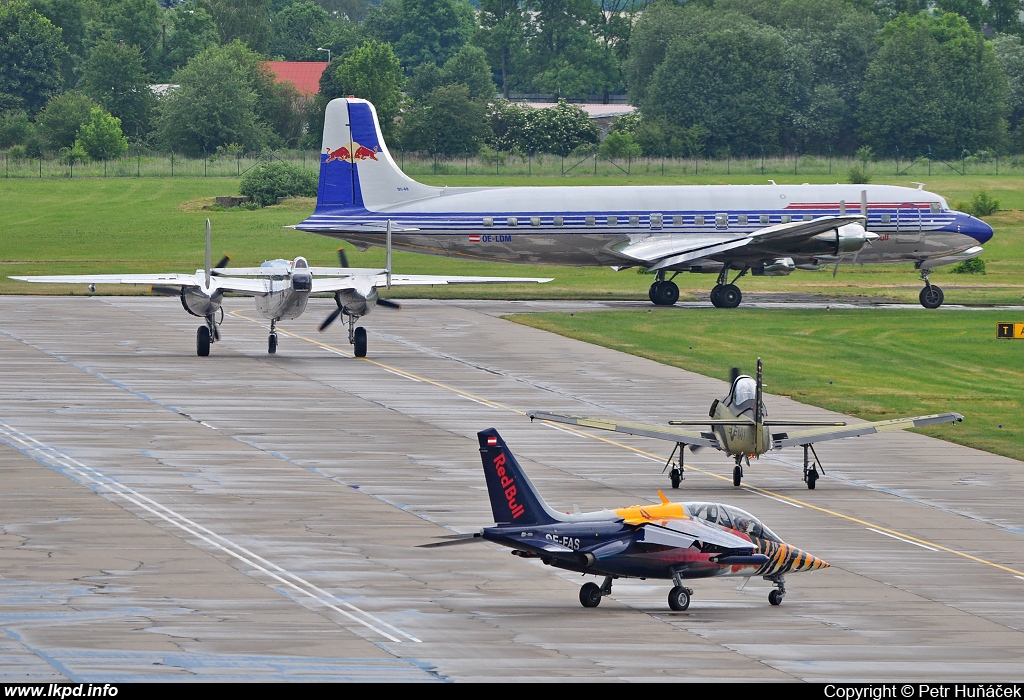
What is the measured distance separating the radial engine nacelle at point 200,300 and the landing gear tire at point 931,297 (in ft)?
108

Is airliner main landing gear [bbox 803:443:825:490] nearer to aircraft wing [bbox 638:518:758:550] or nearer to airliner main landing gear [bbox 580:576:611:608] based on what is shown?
aircraft wing [bbox 638:518:758:550]

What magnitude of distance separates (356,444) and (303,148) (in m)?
113

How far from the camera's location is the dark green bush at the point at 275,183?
11988 centimetres

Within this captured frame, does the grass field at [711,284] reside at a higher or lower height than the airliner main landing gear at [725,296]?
lower

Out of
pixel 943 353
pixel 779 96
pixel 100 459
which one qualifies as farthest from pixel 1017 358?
pixel 779 96

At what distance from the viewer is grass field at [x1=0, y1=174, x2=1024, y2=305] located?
8281cm

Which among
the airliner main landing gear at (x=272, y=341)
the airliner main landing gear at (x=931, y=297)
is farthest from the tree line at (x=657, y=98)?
the airliner main landing gear at (x=272, y=341)

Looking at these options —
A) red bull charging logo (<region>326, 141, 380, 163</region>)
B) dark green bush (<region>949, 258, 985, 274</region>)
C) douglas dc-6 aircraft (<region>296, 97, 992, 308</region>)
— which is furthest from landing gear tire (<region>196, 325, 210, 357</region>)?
dark green bush (<region>949, 258, 985, 274</region>)

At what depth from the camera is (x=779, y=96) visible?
516 feet

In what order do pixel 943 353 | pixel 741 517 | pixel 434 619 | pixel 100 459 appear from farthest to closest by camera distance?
pixel 943 353 → pixel 100 459 → pixel 741 517 → pixel 434 619

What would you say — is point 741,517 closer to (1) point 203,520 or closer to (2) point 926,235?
(1) point 203,520

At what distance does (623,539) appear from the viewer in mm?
25344

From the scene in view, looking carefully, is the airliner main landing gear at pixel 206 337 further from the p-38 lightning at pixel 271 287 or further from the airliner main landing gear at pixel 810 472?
the airliner main landing gear at pixel 810 472

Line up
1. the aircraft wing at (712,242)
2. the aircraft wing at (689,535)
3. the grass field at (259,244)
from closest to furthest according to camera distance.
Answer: the aircraft wing at (689,535)
the aircraft wing at (712,242)
the grass field at (259,244)
